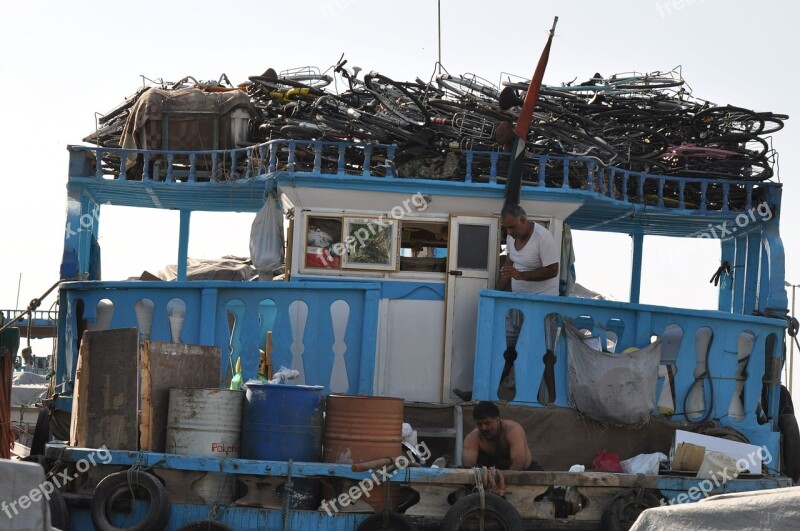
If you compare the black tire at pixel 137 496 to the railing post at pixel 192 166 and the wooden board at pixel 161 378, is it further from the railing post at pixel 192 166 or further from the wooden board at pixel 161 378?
the railing post at pixel 192 166

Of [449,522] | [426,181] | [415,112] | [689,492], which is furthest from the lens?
[415,112]

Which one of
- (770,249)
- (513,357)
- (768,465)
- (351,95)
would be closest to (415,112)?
(351,95)

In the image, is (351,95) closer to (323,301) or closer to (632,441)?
(323,301)

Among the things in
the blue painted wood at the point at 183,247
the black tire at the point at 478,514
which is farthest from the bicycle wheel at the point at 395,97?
Answer: the black tire at the point at 478,514

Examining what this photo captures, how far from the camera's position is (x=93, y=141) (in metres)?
15.8

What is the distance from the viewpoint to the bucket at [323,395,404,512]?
A: 1087 cm

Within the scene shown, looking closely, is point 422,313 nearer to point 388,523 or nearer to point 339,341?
point 339,341

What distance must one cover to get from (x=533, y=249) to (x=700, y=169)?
10.4ft

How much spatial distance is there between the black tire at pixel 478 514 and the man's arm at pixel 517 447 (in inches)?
26.8

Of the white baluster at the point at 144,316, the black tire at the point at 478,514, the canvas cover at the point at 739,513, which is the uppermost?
the white baluster at the point at 144,316

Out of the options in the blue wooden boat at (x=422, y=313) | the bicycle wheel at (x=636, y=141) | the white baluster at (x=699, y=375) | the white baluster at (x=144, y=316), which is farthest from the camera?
the bicycle wheel at (x=636, y=141)

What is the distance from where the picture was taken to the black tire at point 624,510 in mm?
10984

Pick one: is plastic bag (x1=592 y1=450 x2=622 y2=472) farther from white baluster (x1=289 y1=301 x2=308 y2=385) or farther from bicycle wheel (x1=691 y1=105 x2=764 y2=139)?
bicycle wheel (x1=691 y1=105 x2=764 y2=139)

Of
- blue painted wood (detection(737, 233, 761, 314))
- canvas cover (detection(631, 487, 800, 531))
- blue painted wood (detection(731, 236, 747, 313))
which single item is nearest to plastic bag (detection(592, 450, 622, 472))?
blue painted wood (detection(737, 233, 761, 314))
